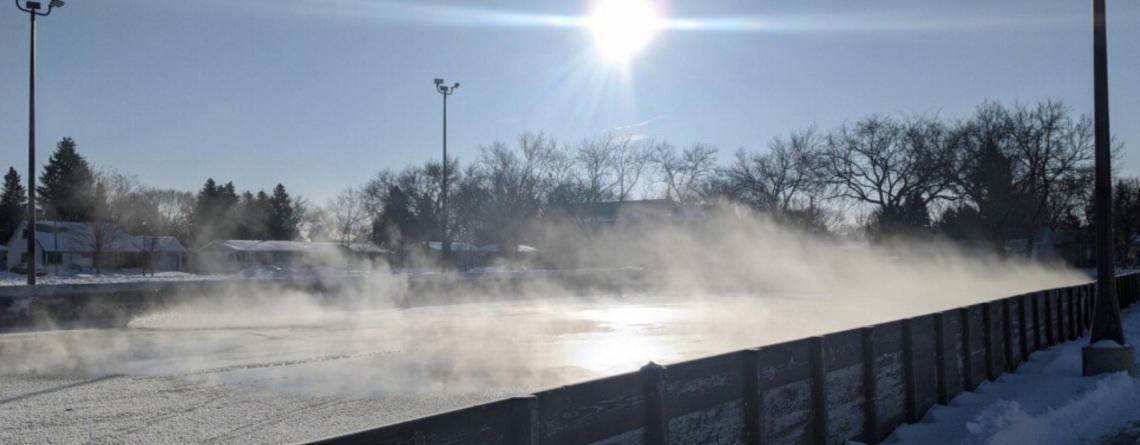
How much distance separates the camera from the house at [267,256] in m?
80.9

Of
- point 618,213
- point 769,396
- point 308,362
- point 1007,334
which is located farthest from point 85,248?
point 769,396

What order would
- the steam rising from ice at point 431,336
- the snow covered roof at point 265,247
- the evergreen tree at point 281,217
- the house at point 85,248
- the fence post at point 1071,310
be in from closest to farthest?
the steam rising from ice at point 431,336, the fence post at point 1071,310, the house at point 85,248, the snow covered roof at point 265,247, the evergreen tree at point 281,217

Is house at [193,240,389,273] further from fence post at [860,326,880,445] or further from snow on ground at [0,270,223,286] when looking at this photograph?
fence post at [860,326,880,445]

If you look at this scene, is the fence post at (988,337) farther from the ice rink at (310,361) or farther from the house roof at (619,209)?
the house roof at (619,209)

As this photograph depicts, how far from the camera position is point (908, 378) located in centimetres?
862

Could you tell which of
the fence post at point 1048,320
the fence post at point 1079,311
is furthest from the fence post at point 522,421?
the fence post at point 1079,311

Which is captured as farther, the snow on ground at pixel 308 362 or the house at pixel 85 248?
the house at pixel 85 248

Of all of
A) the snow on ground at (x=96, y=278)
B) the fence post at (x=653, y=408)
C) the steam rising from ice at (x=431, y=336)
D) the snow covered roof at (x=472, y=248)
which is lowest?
the steam rising from ice at (x=431, y=336)

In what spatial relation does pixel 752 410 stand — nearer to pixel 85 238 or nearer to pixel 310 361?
pixel 310 361

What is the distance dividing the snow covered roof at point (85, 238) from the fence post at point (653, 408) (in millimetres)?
67408

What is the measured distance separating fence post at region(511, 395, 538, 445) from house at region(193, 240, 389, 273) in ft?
258

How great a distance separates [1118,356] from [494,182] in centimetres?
6967

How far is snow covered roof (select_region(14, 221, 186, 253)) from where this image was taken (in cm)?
6550

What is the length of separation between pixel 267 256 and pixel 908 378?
8269 cm
